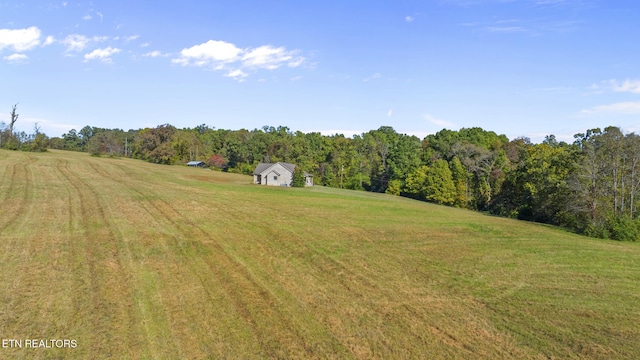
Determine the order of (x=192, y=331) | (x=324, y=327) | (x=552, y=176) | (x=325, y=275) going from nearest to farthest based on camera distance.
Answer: (x=192, y=331) → (x=324, y=327) → (x=325, y=275) → (x=552, y=176)

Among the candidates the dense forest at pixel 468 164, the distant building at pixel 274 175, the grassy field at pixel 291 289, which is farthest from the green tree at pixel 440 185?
the grassy field at pixel 291 289

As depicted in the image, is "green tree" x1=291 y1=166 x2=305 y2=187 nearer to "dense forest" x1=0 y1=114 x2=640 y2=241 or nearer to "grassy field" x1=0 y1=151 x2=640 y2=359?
"dense forest" x1=0 y1=114 x2=640 y2=241

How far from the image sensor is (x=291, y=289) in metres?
15.3

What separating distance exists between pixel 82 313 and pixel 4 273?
572 cm

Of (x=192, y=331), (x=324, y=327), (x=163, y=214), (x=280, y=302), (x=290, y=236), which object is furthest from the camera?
(x=163, y=214)

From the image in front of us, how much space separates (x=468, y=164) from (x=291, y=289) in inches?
2582

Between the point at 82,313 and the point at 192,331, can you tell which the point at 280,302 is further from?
the point at 82,313

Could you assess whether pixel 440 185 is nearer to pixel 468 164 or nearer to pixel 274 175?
pixel 468 164

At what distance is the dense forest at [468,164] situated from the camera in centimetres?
3834

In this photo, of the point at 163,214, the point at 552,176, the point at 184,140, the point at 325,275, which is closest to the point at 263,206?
the point at 163,214

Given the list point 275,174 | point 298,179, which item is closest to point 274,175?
point 275,174

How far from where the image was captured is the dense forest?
3834cm

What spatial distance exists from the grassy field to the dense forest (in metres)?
13.1

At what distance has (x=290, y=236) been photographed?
24.9 m
